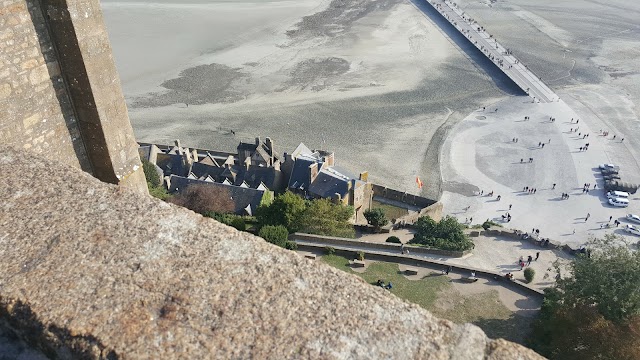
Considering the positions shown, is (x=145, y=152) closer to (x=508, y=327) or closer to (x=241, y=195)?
(x=241, y=195)

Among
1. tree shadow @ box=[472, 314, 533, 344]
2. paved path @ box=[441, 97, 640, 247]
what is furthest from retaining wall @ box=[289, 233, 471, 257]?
paved path @ box=[441, 97, 640, 247]

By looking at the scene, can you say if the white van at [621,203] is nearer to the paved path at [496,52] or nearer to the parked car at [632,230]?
the parked car at [632,230]

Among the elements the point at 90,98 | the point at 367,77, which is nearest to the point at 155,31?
the point at 367,77

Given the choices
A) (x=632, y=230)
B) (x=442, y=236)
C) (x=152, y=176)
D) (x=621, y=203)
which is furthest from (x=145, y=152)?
(x=621, y=203)

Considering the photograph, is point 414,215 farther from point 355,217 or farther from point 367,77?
point 367,77

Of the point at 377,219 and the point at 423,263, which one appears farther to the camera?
the point at 377,219

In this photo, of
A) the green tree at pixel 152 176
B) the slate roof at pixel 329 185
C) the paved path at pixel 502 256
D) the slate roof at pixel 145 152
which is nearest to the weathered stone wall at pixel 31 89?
the paved path at pixel 502 256
